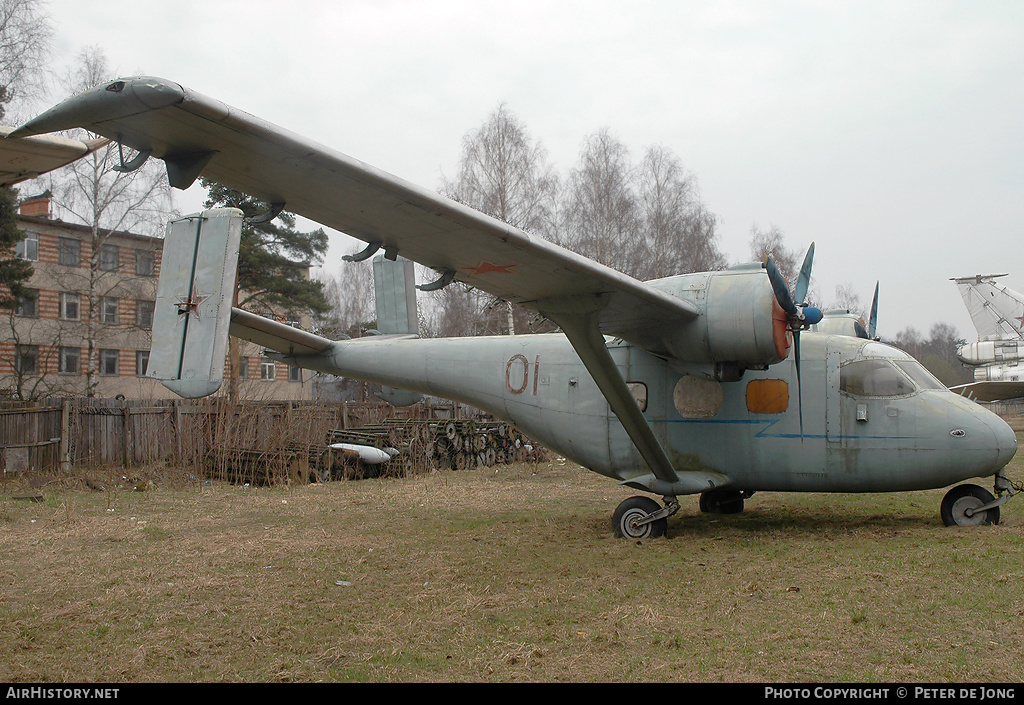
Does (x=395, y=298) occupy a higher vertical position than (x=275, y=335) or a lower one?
higher

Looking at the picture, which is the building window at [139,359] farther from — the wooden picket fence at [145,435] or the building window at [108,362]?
the wooden picket fence at [145,435]

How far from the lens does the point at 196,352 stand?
6297 mm

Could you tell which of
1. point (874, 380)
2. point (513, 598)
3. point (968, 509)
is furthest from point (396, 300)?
point (968, 509)

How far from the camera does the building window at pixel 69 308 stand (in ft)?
111

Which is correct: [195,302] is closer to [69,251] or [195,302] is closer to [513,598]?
[513,598]

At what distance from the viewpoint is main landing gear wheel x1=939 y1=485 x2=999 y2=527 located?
854 centimetres

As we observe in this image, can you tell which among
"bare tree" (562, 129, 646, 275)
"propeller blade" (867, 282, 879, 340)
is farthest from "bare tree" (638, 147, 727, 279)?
"propeller blade" (867, 282, 879, 340)

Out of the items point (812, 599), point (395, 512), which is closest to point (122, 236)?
point (395, 512)

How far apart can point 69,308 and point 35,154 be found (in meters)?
34.0

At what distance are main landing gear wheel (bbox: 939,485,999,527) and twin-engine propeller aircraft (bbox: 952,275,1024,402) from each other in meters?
23.2

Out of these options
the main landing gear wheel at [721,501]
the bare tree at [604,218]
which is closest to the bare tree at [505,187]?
the bare tree at [604,218]

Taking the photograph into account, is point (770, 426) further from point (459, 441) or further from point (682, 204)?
point (682, 204)

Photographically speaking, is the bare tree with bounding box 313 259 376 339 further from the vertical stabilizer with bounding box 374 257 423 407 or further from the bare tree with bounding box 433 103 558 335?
the vertical stabilizer with bounding box 374 257 423 407

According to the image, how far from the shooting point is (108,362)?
3628cm
